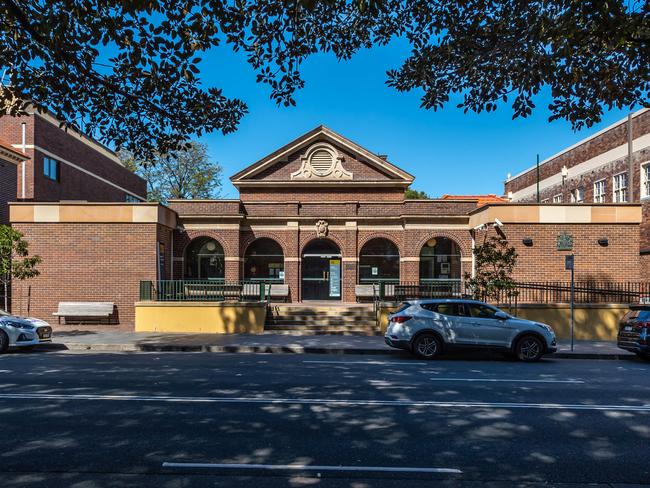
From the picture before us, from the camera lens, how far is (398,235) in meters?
23.4

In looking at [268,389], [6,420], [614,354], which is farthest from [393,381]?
[614,354]

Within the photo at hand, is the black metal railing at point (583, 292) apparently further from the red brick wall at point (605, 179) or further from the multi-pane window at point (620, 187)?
the multi-pane window at point (620, 187)

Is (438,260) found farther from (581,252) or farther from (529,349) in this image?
(529,349)

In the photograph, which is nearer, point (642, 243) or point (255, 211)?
point (255, 211)

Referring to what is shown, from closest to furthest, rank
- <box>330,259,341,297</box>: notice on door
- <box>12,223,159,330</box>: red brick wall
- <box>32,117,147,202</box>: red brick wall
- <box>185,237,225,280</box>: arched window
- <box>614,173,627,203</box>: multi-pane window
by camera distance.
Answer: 1. <box>12,223,159,330</box>: red brick wall
2. <box>185,237,225,280</box>: arched window
3. <box>330,259,341,297</box>: notice on door
4. <box>32,117,147,202</box>: red brick wall
5. <box>614,173,627,203</box>: multi-pane window

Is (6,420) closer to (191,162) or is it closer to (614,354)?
(614,354)

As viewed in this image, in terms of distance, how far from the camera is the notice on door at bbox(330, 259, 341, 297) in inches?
926

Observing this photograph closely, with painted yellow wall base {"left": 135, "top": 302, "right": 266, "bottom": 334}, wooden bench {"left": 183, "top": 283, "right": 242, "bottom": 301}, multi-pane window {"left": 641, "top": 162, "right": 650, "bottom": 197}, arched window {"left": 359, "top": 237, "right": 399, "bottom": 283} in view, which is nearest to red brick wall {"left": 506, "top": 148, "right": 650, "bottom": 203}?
multi-pane window {"left": 641, "top": 162, "right": 650, "bottom": 197}

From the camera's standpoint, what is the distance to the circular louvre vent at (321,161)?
25.2 m

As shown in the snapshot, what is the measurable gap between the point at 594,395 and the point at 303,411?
206 inches

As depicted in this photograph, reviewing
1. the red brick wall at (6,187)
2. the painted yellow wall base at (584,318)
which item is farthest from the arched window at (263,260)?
the red brick wall at (6,187)

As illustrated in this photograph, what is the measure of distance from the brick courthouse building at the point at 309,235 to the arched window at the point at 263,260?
1.9 inches

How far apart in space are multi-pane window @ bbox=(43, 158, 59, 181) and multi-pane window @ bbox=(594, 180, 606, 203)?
32926 millimetres

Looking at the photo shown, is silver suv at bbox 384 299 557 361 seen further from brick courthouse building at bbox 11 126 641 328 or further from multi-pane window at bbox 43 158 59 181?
multi-pane window at bbox 43 158 59 181
